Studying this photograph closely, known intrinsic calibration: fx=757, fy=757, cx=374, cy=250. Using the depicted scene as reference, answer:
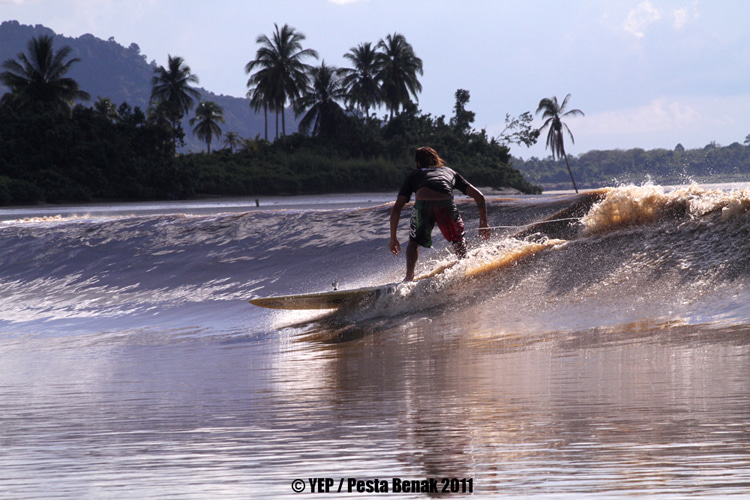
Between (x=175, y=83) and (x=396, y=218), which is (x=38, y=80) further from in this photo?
(x=396, y=218)

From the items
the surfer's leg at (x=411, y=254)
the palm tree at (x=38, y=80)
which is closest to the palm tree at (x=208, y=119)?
the palm tree at (x=38, y=80)

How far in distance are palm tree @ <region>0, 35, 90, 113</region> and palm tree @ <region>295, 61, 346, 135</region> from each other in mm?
15895

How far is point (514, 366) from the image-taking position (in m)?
4.26

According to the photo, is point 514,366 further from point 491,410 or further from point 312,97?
point 312,97

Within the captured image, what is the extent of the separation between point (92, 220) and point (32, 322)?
5719 millimetres

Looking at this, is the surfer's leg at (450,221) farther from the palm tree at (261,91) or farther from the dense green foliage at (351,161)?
the palm tree at (261,91)

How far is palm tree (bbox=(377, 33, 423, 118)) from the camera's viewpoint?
56.4 metres

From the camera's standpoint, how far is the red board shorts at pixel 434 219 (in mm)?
6875

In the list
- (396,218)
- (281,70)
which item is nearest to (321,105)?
(281,70)

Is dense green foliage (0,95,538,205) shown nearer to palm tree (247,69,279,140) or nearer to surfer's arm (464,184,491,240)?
palm tree (247,69,279,140)

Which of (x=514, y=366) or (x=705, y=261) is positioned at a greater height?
(x=705, y=261)

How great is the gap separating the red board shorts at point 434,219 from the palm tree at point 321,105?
46.5 metres

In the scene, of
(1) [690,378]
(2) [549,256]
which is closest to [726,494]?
(1) [690,378]

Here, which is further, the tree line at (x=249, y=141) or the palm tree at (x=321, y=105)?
the palm tree at (x=321, y=105)
